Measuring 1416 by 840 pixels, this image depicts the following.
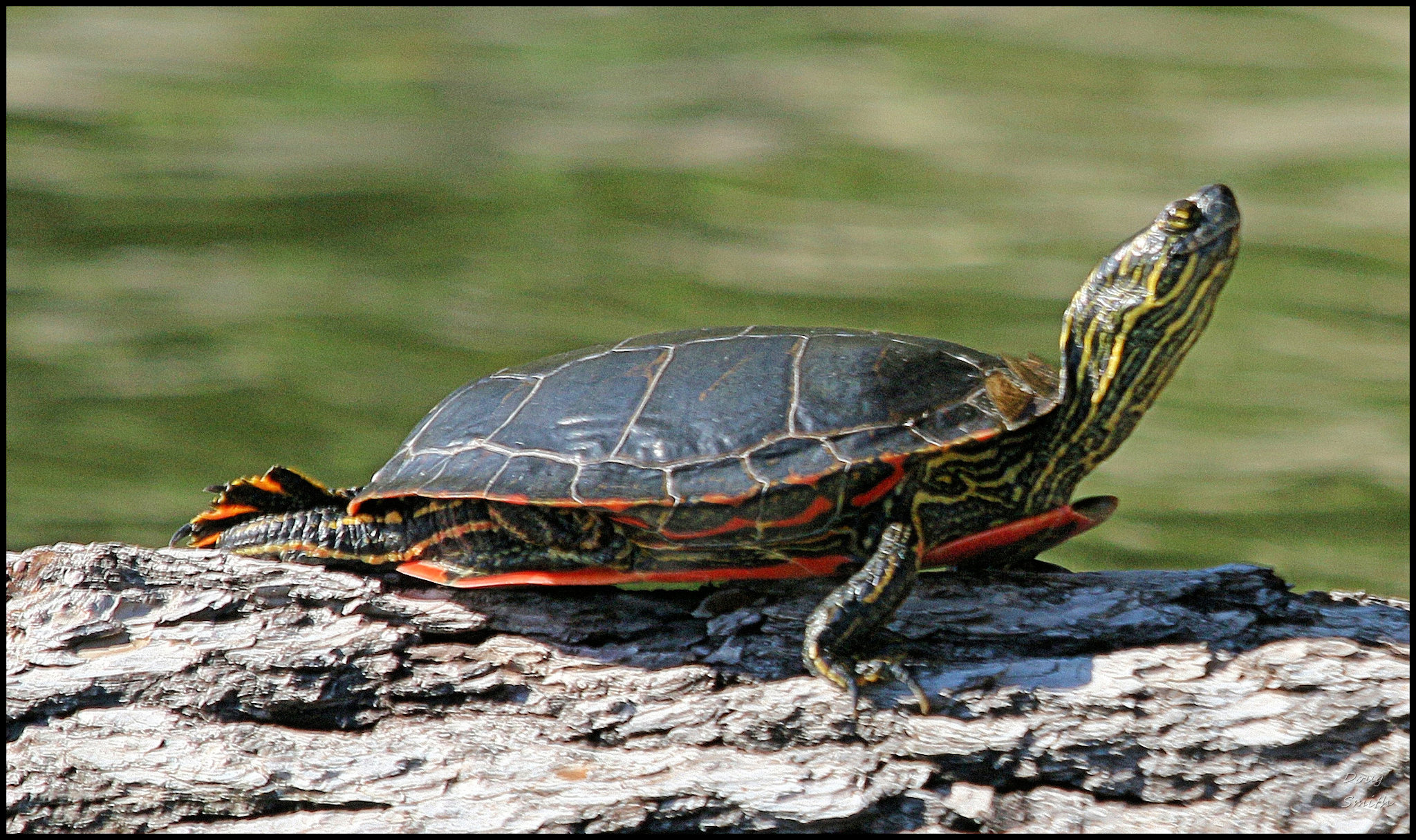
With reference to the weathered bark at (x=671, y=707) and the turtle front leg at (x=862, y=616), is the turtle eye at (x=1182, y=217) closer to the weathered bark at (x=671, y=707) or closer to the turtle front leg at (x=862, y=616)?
the weathered bark at (x=671, y=707)

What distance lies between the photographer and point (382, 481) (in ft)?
7.51

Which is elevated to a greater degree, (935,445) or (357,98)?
(357,98)

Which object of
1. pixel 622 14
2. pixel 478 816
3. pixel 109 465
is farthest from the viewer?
pixel 622 14

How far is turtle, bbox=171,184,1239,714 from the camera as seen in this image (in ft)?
6.76

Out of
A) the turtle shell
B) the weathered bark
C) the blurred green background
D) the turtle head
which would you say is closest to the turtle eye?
the turtle head

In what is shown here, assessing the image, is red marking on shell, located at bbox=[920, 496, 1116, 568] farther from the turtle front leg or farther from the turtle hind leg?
the turtle hind leg

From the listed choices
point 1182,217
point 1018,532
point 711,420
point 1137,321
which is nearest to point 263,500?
point 711,420

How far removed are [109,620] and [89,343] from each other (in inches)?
174

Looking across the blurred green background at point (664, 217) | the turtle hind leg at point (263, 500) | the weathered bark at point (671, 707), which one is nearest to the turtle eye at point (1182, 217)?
the weathered bark at point (671, 707)

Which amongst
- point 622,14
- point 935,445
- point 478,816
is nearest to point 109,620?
point 478,816

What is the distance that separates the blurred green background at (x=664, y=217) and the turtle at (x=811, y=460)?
3.33 m

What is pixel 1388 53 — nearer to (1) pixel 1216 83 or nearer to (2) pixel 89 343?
(1) pixel 1216 83

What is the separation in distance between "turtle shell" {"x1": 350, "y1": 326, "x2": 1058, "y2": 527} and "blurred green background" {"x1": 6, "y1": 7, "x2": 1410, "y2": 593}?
3.44 m

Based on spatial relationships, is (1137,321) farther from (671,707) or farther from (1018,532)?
(671,707)
